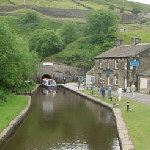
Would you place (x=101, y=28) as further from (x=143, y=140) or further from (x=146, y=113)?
(x=143, y=140)

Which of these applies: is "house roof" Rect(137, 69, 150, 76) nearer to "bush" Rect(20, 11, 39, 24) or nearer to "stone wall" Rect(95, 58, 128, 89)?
"stone wall" Rect(95, 58, 128, 89)

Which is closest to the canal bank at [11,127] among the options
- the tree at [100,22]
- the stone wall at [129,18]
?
the tree at [100,22]

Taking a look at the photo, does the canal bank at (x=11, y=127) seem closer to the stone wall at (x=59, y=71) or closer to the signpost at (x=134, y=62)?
the signpost at (x=134, y=62)

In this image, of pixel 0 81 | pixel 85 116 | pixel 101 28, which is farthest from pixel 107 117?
pixel 101 28

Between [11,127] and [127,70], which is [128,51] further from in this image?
[11,127]

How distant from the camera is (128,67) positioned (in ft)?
114

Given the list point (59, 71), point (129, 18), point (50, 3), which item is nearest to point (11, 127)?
point (59, 71)

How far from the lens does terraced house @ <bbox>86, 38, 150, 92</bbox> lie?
33594 mm

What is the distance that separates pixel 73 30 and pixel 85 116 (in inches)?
2002

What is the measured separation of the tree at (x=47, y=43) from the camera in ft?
207

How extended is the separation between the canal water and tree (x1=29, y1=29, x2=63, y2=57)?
4032 cm

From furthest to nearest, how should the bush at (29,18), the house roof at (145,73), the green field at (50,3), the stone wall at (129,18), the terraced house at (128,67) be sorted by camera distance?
the green field at (50,3), the stone wall at (129,18), the bush at (29,18), the terraced house at (128,67), the house roof at (145,73)

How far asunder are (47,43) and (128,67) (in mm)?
32247

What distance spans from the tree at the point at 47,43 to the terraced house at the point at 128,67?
24904 mm
